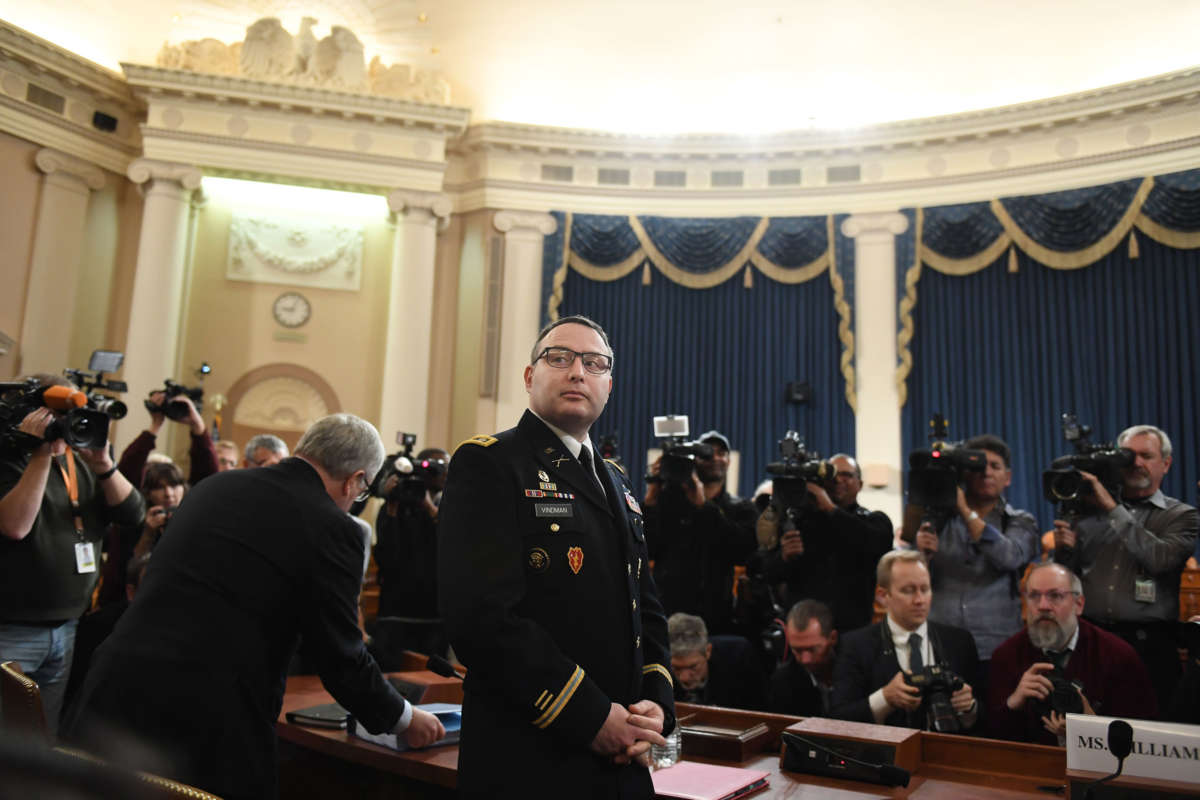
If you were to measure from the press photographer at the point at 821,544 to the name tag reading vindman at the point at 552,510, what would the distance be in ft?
7.17

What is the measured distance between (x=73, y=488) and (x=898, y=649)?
106 inches

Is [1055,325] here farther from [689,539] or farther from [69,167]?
[69,167]

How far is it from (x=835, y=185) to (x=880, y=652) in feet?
23.3

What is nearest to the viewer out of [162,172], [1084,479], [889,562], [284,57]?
[889,562]

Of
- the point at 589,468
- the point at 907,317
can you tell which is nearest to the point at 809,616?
the point at 589,468

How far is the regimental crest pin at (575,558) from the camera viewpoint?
173cm

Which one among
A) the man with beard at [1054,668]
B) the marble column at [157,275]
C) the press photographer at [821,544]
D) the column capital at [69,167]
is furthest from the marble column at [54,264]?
the man with beard at [1054,668]

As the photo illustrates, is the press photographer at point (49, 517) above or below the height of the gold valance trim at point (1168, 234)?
below

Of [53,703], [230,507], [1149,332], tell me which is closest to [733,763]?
[230,507]

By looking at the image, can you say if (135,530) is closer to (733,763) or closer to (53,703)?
(53,703)

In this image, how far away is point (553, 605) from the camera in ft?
5.57

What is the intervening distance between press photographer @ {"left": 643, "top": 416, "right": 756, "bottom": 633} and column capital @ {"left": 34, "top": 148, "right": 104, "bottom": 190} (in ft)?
23.9

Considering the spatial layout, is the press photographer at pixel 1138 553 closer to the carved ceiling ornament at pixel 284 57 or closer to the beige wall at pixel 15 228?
the carved ceiling ornament at pixel 284 57

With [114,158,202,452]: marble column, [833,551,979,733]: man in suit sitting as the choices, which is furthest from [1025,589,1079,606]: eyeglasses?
[114,158,202,452]: marble column
